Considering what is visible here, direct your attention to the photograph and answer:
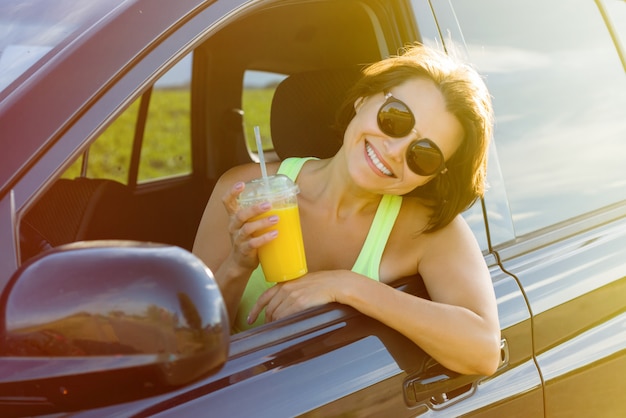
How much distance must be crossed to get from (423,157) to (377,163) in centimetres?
11

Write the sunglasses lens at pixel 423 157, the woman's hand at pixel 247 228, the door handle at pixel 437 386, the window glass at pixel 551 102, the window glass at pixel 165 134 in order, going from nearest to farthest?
the door handle at pixel 437 386 → the woman's hand at pixel 247 228 → the sunglasses lens at pixel 423 157 → the window glass at pixel 551 102 → the window glass at pixel 165 134

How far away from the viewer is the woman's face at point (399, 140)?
208cm

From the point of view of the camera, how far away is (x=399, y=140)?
2072 millimetres

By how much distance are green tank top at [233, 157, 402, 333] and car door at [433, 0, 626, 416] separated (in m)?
0.25

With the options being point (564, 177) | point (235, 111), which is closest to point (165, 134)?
point (235, 111)

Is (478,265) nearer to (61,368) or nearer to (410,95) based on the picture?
(410,95)

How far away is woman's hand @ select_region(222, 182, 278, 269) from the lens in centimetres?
188

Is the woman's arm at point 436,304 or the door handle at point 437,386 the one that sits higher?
the woman's arm at point 436,304

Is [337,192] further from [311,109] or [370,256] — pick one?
[311,109]

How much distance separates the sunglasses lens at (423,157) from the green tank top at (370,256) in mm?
175

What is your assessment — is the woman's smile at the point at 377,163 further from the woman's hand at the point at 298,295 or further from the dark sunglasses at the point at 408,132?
the woman's hand at the point at 298,295

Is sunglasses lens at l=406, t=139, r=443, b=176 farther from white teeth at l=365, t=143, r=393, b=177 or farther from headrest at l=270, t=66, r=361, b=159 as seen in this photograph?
headrest at l=270, t=66, r=361, b=159

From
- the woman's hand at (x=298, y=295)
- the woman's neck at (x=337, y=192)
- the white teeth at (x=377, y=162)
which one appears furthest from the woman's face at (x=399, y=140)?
the woman's hand at (x=298, y=295)

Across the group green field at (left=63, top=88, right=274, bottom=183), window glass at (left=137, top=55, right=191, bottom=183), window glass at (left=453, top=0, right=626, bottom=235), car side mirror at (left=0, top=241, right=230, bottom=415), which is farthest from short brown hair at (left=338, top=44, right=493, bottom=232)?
window glass at (left=137, top=55, right=191, bottom=183)
